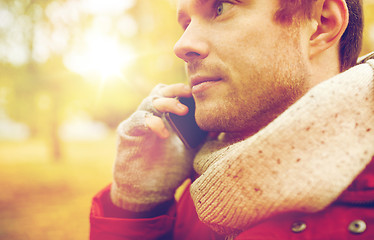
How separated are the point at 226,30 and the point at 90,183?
807 cm

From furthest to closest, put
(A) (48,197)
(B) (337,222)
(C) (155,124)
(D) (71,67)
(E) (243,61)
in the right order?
(D) (71,67), (A) (48,197), (C) (155,124), (E) (243,61), (B) (337,222)

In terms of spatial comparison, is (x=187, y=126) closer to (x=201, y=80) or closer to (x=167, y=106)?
(x=167, y=106)

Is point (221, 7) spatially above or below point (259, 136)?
above

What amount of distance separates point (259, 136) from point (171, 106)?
75cm

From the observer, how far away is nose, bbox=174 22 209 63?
1.39 m

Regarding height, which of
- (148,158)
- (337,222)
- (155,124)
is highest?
(155,124)

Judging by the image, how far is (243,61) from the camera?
4.36 feet

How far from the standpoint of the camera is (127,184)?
5.85 feet

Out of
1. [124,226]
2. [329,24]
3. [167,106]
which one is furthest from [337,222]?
[124,226]

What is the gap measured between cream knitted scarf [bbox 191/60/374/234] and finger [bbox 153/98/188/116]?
0.66m

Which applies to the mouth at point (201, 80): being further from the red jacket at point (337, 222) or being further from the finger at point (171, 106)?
the red jacket at point (337, 222)

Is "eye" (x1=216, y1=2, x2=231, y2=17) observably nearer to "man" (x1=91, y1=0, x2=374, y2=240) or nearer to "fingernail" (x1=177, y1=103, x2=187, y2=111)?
"man" (x1=91, y1=0, x2=374, y2=240)

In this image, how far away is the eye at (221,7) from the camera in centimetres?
137

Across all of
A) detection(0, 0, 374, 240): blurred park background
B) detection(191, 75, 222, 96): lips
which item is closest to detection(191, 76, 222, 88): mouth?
detection(191, 75, 222, 96): lips
